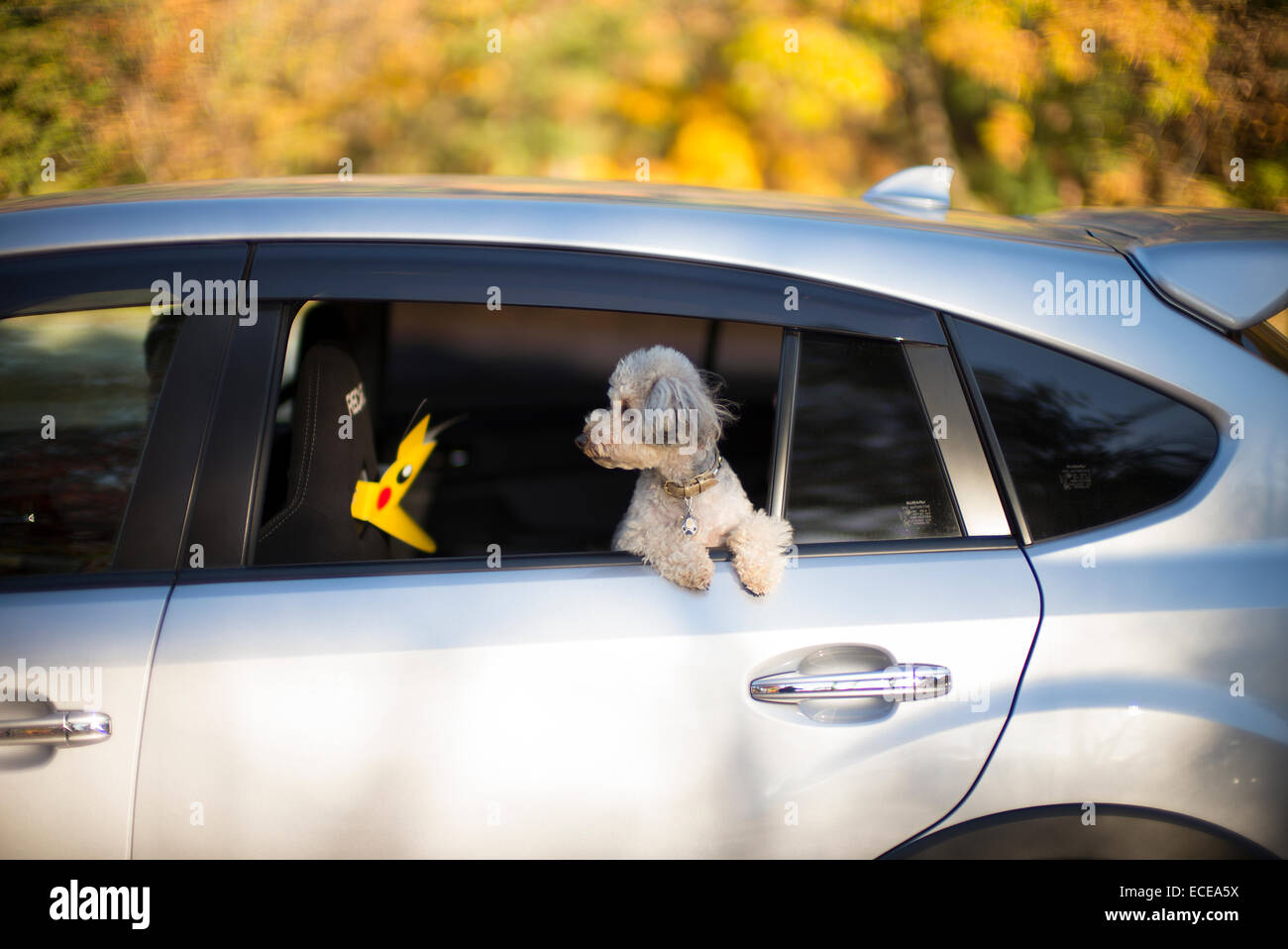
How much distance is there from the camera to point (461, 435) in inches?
134

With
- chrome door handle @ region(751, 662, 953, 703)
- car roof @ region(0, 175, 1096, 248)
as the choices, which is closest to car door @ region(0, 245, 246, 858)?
car roof @ region(0, 175, 1096, 248)

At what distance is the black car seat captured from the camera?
1.86 meters

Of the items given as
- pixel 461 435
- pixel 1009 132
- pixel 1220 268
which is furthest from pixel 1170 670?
pixel 1009 132

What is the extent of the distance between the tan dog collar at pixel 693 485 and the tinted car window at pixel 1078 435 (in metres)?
0.53

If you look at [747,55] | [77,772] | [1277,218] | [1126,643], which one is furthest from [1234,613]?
[747,55]

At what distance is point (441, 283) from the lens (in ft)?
5.64

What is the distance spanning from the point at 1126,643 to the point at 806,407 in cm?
66

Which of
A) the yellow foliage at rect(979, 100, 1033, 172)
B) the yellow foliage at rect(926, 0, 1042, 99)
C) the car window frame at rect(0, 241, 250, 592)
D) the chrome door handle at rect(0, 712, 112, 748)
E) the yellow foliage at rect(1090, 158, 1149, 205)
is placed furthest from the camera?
the yellow foliage at rect(979, 100, 1033, 172)

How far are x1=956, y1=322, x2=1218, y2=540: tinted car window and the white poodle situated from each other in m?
0.43

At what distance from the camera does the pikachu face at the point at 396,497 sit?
7.07 ft

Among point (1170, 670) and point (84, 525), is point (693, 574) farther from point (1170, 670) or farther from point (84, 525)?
point (84, 525)

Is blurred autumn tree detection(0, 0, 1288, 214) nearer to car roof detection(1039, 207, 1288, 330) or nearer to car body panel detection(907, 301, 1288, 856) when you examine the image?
car roof detection(1039, 207, 1288, 330)

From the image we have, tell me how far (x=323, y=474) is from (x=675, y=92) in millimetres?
7217

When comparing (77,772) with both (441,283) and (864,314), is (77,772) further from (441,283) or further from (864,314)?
(864,314)
